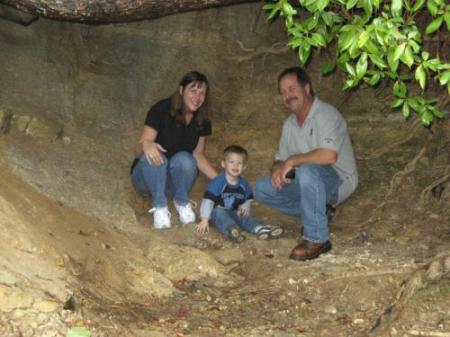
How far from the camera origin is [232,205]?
5984 mm

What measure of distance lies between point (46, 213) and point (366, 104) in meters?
3.86

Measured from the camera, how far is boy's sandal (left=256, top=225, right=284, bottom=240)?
5.73 m

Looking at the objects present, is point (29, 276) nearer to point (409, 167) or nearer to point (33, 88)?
point (33, 88)

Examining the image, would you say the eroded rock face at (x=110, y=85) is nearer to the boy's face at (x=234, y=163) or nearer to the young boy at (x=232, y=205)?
the young boy at (x=232, y=205)

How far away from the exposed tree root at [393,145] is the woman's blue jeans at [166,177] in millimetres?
1868

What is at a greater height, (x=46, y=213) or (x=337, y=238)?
(x=46, y=213)

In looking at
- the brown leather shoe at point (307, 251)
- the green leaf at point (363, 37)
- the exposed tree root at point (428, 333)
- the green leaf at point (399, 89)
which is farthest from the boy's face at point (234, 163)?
the green leaf at point (363, 37)

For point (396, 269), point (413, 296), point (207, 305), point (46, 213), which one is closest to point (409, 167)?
point (396, 269)

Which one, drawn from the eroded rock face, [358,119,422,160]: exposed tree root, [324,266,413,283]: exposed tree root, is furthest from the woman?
[358,119,422,160]: exposed tree root

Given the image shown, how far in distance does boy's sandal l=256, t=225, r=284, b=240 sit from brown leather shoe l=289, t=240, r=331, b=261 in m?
0.41

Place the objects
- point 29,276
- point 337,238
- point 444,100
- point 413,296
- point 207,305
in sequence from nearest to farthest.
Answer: point 29,276 < point 413,296 < point 207,305 < point 337,238 < point 444,100

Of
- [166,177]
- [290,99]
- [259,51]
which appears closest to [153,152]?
[166,177]

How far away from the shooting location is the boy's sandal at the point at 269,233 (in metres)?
5.73

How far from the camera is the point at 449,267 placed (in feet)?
14.8
